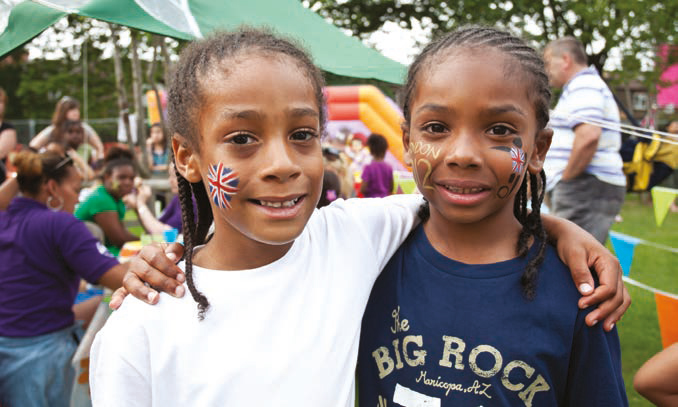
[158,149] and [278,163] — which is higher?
[158,149]

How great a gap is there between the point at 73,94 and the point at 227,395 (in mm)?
26666

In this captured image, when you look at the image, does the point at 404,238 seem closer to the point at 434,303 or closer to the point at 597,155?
the point at 434,303

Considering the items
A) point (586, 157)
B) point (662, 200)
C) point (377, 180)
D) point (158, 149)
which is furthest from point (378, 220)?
point (158, 149)

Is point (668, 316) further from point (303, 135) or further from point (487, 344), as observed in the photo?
point (303, 135)

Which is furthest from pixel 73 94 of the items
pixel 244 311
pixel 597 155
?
pixel 244 311

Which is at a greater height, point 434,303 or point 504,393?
point 434,303

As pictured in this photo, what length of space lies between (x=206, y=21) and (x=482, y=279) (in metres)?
1.99

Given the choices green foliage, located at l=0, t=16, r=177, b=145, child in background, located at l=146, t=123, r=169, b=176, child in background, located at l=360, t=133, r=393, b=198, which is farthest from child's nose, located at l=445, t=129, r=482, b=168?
green foliage, located at l=0, t=16, r=177, b=145

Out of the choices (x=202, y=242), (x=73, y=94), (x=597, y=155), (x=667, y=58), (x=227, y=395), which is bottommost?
(x=227, y=395)

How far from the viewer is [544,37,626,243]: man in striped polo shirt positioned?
Answer: 418 centimetres

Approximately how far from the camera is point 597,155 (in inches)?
168

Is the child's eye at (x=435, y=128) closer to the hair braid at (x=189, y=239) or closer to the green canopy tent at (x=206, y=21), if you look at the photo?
the green canopy tent at (x=206, y=21)

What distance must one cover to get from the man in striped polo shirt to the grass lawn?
0.95 m

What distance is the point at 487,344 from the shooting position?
1.30 meters
